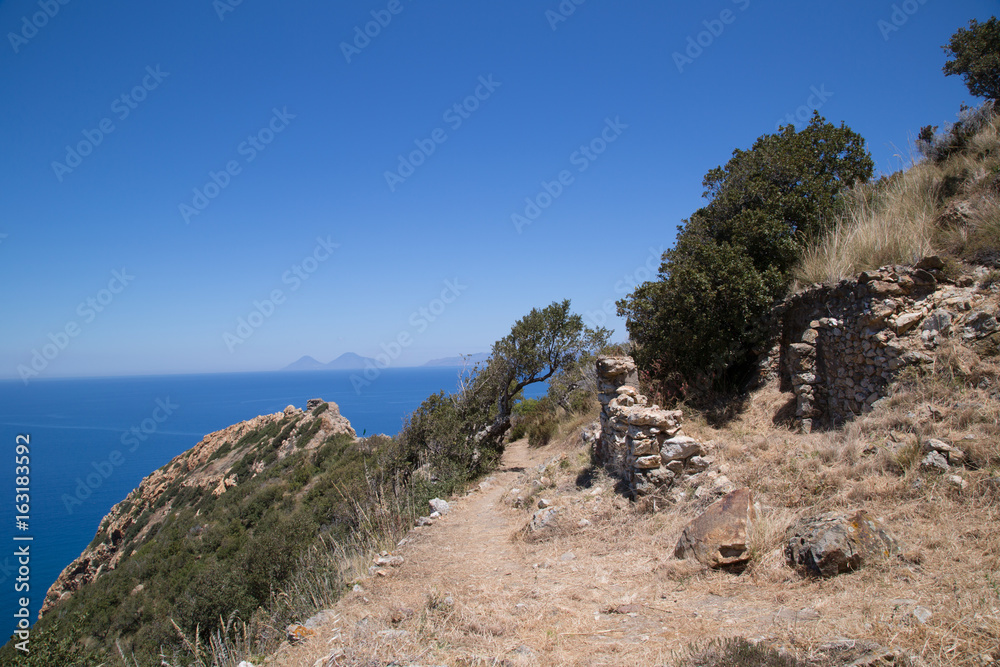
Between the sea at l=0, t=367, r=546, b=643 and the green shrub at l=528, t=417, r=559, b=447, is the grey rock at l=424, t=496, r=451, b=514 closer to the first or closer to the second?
the sea at l=0, t=367, r=546, b=643

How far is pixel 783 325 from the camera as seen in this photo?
36.0 feet

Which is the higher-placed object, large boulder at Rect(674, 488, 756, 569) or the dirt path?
large boulder at Rect(674, 488, 756, 569)

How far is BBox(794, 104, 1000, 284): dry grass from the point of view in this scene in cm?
834

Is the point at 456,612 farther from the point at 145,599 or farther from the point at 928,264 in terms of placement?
the point at 145,599

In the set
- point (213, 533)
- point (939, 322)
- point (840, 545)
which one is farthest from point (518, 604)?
point (213, 533)

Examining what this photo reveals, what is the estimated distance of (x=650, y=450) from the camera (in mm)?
8156

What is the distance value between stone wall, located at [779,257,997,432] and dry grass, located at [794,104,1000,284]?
0.64 metres

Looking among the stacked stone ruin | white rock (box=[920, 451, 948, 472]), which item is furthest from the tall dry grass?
the stacked stone ruin

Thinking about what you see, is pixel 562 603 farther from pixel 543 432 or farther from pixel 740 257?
pixel 543 432

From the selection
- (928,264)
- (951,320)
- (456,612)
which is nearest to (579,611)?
(456,612)

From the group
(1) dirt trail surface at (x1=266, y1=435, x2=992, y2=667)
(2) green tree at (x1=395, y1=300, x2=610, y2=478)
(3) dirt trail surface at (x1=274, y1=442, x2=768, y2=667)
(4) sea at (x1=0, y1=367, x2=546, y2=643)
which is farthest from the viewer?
(4) sea at (x1=0, y1=367, x2=546, y2=643)

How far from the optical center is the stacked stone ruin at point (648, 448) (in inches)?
305

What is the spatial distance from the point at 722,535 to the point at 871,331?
5223mm

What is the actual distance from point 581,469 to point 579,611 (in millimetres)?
6179
